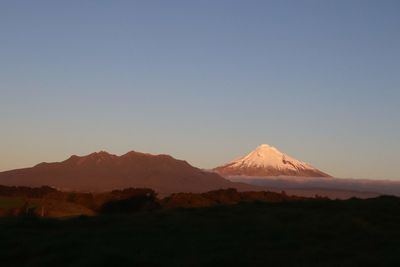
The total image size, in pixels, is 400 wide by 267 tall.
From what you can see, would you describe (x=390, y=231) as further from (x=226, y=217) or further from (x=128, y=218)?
(x=128, y=218)

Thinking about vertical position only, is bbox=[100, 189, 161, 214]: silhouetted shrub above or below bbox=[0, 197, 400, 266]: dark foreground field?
above

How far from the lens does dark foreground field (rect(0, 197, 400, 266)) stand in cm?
1678

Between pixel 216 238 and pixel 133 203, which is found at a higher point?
pixel 133 203

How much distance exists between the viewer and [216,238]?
67.4 ft

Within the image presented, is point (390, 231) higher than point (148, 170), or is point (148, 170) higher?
point (148, 170)

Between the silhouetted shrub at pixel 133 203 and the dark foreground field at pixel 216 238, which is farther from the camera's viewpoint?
the silhouetted shrub at pixel 133 203

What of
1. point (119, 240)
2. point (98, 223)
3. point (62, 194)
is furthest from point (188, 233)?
point (62, 194)

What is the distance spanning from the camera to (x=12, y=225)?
24.0 metres

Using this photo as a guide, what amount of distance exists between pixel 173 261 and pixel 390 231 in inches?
410

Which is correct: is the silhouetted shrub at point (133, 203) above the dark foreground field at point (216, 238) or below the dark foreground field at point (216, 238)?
above

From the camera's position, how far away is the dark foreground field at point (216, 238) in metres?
16.8

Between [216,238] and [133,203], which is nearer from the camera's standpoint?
[216,238]

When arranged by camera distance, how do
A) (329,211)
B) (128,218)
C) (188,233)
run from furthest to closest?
1. (329,211)
2. (128,218)
3. (188,233)

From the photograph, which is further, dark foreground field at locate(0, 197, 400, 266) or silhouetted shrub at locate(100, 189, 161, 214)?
silhouetted shrub at locate(100, 189, 161, 214)
